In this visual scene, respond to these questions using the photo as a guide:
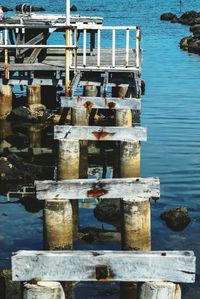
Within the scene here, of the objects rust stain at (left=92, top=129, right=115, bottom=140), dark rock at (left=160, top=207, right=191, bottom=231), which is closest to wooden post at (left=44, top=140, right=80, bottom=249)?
rust stain at (left=92, top=129, right=115, bottom=140)

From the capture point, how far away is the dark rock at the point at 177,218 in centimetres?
1175

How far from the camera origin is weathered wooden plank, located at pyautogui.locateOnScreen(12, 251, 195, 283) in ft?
18.0

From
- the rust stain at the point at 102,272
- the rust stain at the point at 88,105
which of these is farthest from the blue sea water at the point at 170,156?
the rust stain at the point at 102,272

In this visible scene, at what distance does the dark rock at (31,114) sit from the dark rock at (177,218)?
28.8 ft

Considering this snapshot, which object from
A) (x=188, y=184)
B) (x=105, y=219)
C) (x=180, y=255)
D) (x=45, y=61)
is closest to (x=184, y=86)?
(x=45, y=61)

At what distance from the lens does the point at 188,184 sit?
569 inches

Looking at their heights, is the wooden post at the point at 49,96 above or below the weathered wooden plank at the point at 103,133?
below

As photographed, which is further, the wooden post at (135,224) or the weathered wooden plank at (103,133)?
the weathered wooden plank at (103,133)

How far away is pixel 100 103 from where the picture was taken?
12.7 metres

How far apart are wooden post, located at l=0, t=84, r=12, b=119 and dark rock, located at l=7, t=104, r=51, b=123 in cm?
20

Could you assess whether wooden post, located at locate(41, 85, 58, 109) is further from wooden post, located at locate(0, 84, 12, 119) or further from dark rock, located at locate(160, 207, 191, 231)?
dark rock, located at locate(160, 207, 191, 231)

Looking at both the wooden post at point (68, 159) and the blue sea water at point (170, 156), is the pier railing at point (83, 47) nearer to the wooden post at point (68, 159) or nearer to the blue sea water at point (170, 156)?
the blue sea water at point (170, 156)

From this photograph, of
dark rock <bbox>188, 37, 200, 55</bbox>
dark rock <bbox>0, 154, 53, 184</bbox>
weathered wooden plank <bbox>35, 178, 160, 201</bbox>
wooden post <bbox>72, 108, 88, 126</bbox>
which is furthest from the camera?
dark rock <bbox>188, 37, 200, 55</bbox>

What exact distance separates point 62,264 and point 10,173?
933cm
